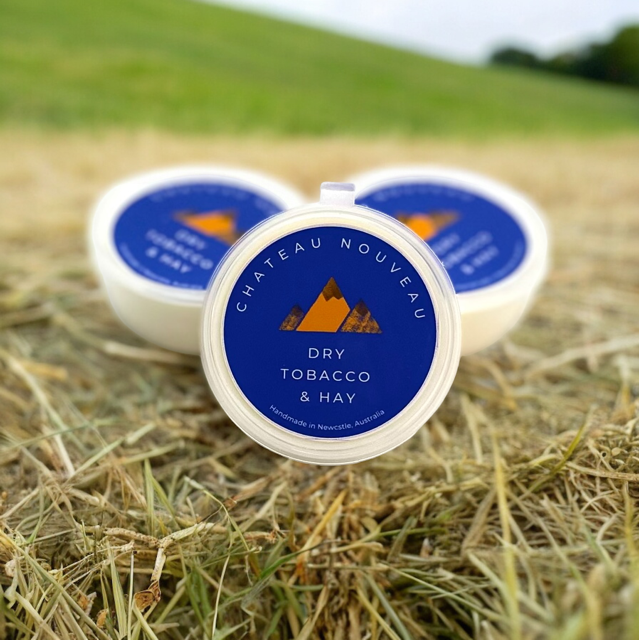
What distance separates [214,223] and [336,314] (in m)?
0.57

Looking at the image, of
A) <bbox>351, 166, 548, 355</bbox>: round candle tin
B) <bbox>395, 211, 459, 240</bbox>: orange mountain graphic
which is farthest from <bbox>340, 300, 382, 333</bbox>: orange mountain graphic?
<bbox>395, 211, 459, 240</bbox>: orange mountain graphic

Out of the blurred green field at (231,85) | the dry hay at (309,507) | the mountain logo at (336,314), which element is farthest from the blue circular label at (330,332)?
the blurred green field at (231,85)

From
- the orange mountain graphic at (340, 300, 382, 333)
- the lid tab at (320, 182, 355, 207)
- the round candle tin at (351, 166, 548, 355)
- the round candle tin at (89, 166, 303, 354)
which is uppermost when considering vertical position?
the lid tab at (320, 182, 355, 207)

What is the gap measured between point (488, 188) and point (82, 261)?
3.64ft

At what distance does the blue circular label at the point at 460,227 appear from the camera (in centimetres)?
125

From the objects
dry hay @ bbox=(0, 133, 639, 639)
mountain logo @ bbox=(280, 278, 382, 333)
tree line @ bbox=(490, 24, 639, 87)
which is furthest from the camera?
tree line @ bbox=(490, 24, 639, 87)

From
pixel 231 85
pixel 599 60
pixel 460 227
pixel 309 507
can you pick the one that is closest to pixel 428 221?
pixel 460 227

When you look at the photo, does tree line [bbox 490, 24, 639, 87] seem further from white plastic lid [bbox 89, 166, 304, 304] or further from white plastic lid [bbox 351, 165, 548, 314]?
white plastic lid [bbox 89, 166, 304, 304]

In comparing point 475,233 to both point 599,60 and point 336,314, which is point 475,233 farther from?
point 599,60

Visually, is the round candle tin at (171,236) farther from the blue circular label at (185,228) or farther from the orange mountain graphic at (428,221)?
the orange mountain graphic at (428,221)

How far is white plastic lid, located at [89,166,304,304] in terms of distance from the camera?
1193 mm

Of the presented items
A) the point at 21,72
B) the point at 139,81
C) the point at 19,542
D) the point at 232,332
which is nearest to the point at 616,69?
the point at 139,81

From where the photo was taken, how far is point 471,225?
1.36 m

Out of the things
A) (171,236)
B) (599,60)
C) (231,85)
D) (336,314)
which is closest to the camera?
(336,314)
